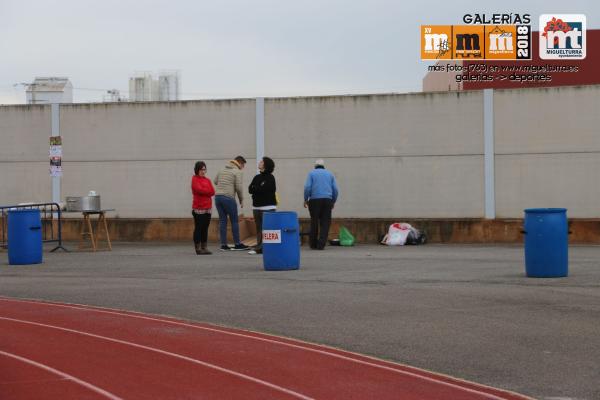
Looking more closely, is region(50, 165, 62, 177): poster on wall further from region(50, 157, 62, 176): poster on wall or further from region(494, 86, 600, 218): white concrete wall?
region(494, 86, 600, 218): white concrete wall

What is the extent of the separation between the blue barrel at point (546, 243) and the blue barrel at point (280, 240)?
143 inches

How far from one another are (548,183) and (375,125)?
13.7 ft

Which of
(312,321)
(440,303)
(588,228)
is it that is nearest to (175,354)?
(312,321)

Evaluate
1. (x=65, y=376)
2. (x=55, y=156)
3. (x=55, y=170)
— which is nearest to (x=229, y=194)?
(x=55, y=170)

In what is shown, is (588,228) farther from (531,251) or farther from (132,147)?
(132,147)

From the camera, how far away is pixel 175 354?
8508 millimetres

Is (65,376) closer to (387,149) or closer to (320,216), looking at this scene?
(320,216)

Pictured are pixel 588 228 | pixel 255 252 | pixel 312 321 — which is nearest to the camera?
pixel 312 321

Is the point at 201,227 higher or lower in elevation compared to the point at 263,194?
lower

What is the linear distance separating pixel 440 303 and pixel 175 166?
14478 millimetres

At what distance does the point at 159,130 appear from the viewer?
82.7 feet

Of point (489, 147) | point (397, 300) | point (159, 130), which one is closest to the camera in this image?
point (397, 300)

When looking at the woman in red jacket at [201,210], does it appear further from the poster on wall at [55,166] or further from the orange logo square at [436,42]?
the orange logo square at [436,42]

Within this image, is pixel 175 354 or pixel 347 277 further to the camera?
pixel 347 277
